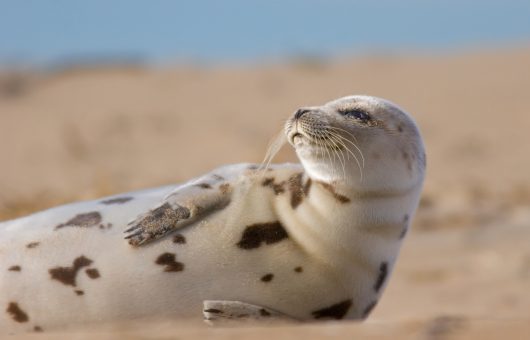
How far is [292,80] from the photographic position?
20.7m

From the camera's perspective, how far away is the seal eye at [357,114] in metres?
3.93

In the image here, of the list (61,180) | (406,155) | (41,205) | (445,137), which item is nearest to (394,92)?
(445,137)

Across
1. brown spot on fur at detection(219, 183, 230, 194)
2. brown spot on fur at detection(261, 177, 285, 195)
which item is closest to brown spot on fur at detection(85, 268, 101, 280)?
brown spot on fur at detection(219, 183, 230, 194)

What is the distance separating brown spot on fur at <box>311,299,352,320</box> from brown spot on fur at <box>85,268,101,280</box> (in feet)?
2.57

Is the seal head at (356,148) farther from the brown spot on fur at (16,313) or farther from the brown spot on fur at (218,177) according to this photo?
the brown spot on fur at (16,313)

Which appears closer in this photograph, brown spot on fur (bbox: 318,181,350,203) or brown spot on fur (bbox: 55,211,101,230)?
brown spot on fur (bbox: 318,181,350,203)

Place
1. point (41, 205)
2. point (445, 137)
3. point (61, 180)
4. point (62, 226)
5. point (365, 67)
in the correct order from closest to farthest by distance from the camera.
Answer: point (62, 226)
point (41, 205)
point (61, 180)
point (445, 137)
point (365, 67)

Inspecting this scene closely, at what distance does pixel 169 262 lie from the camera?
12.2ft

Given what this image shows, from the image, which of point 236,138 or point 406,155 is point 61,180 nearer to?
point 236,138

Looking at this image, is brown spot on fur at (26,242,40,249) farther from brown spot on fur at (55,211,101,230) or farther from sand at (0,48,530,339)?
sand at (0,48,530,339)

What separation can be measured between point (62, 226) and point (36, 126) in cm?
1205

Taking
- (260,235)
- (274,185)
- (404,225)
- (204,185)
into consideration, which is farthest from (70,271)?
(404,225)

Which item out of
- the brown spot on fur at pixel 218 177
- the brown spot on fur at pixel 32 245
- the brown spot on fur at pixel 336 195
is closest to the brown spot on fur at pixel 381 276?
the brown spot on fur at pixel 336 195

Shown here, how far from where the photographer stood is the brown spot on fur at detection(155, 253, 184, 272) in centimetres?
371
